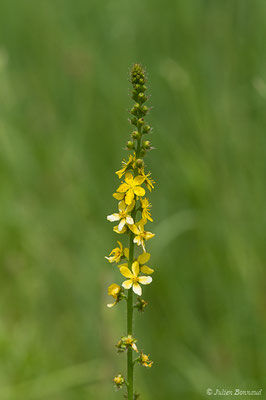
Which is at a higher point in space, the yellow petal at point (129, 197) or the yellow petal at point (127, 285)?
the yellow petal at point (129, 197)

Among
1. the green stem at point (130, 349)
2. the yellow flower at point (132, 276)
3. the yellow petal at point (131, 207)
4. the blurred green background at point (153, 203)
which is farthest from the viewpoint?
the blurred green background at point (153, 203)

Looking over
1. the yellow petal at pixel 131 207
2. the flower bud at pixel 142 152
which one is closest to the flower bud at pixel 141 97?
the flower bud at pixel 142 152

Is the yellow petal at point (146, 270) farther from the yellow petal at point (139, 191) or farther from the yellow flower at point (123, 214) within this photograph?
the yellow petal at point (139, 191)

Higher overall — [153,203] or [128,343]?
[153,203]

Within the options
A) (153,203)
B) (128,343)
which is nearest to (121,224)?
(128,343)

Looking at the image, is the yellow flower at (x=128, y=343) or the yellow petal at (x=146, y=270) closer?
the yellow flower at (x=128, y=343)

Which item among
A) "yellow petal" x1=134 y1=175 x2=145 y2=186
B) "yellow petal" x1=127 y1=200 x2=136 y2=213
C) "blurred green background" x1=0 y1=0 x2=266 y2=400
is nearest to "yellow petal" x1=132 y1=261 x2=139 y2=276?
"yellow petal" x1=127 y1=200 x2=136 y2=213

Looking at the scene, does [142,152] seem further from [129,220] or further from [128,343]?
[128,343]

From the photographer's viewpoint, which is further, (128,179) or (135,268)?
(128,179)
